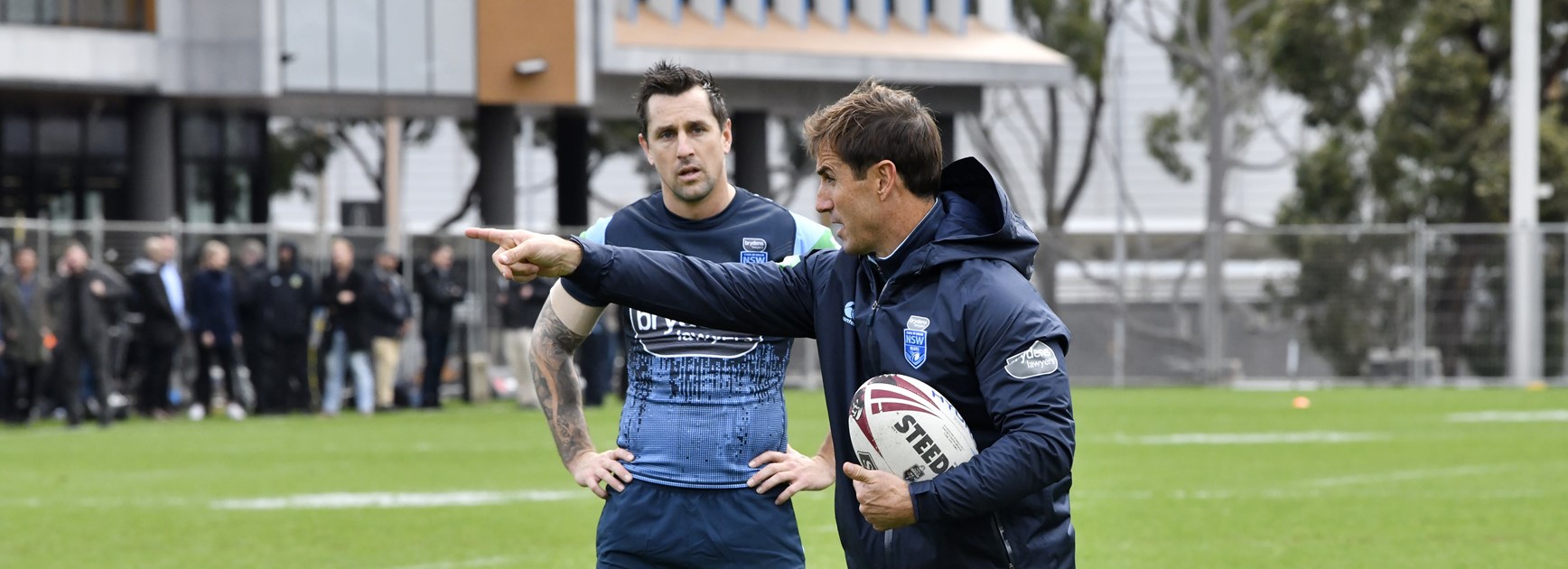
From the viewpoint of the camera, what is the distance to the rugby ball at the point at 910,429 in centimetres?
404

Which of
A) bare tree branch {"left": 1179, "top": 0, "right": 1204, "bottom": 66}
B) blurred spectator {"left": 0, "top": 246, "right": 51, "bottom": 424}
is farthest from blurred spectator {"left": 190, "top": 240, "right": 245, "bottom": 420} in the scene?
bare tree branch {"left": 1179, "top": 0, "right": 1204, "bottom": 66}

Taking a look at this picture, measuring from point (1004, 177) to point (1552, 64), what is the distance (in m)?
18.2

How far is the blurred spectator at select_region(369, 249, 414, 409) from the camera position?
78.4ft

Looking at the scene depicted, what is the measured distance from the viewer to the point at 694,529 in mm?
5273

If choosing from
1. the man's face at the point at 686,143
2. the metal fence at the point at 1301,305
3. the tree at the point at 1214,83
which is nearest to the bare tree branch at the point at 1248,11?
the tree at the point at 1214,83

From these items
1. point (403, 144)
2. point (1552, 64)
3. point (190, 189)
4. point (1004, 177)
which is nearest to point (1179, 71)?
point (1004, 177)

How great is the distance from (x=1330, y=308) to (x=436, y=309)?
12951mm

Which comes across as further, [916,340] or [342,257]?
[342,257]

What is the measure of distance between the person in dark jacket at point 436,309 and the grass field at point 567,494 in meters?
2.83

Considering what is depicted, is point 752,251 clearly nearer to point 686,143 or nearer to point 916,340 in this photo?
point 686,143

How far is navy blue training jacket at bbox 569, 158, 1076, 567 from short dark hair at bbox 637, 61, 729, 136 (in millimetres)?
952

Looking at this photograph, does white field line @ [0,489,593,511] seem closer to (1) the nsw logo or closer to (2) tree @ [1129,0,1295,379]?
(1) the nsw logo

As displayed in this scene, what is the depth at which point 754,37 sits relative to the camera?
37.0 metres

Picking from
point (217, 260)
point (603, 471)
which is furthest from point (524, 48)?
point (603, 471)
